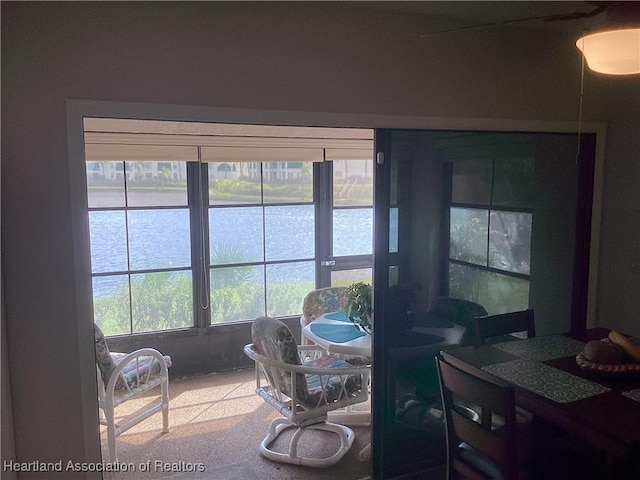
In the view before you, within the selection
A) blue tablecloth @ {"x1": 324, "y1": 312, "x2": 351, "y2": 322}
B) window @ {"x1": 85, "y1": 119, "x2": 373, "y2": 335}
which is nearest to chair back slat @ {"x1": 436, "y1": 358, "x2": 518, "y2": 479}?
blue tablecloth @ {"x1": 324, "y1": 312, "x2": 351, "y2": 322}

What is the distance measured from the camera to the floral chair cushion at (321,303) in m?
4.16

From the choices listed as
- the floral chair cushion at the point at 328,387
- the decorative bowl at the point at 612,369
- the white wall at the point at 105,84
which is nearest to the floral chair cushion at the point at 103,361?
the white wall at the point at 105,84

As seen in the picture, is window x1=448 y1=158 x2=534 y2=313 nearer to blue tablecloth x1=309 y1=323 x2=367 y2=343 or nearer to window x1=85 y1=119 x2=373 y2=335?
blue tablecloth x1=309 y1=323 x2=367 y2=343

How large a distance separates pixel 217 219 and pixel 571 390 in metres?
3.20

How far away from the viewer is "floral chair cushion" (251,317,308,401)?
9.94 feet

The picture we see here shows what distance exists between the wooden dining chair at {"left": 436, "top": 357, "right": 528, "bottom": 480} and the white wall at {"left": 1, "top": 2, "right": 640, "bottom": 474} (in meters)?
1.43

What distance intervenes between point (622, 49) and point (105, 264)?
3781mm

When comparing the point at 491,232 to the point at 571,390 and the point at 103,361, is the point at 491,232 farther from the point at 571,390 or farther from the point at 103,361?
the point at 103,361

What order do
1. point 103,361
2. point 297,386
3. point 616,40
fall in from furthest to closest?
point 103,361, point 297,386, point 616,40

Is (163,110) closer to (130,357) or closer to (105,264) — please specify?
(130,357)

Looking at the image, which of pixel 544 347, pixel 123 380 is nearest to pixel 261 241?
pixel 123 380

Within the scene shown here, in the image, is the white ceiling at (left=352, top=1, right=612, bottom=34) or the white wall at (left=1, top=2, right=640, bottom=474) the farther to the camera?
the white ceiling at (left=352, top=1, right=612, bottom=34)

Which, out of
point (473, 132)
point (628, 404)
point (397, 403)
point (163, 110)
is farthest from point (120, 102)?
point (628, 404)

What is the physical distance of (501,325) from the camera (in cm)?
282
